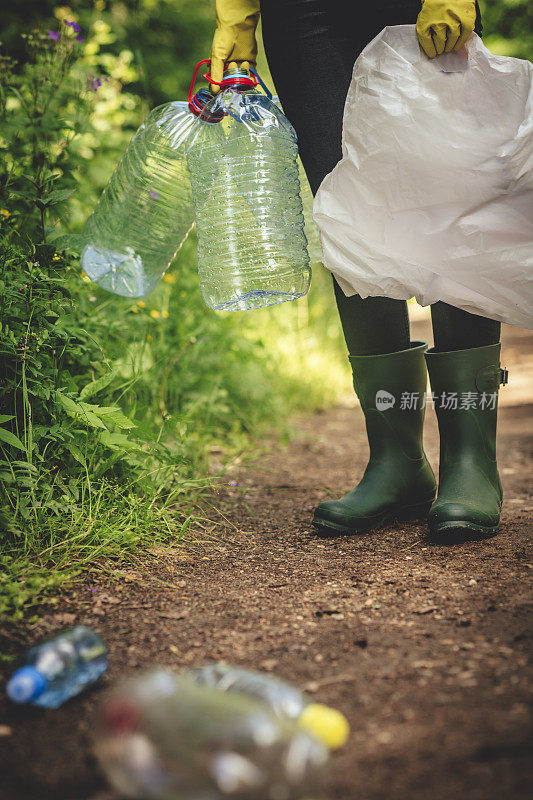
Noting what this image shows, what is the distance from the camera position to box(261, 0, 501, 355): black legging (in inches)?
53.7

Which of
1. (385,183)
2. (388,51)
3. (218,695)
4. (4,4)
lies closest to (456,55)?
(388,51)

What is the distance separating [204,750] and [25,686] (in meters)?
0.33

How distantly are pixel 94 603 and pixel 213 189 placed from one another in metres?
1.12

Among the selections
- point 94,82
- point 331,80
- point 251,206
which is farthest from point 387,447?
point 94,82

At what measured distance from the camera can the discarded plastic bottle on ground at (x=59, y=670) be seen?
32.3 inches

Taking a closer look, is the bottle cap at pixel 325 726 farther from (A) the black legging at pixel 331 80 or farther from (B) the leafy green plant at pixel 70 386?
(A) the black legging at pixel 331 80

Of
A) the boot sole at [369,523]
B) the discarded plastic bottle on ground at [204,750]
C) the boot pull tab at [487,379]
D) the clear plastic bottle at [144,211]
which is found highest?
the clear plastic bottle at [144,211]

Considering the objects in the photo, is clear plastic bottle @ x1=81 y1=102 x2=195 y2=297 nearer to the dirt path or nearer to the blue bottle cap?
the dirt path

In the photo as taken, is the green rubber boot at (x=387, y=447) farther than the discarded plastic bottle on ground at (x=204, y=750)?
Yes

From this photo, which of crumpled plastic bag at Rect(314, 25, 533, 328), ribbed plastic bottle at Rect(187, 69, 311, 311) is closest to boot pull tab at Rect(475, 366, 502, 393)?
crumpled plastic bag at Rect(314, 25, 533, 328)

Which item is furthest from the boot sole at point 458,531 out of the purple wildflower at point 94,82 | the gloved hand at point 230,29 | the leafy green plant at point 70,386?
the purple wildflower at point 94,82

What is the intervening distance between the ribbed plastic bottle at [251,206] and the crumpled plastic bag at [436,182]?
0.32 metres

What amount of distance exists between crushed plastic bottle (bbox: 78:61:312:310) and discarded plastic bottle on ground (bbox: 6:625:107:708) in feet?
3.15

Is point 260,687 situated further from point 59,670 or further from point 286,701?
point 59,670
